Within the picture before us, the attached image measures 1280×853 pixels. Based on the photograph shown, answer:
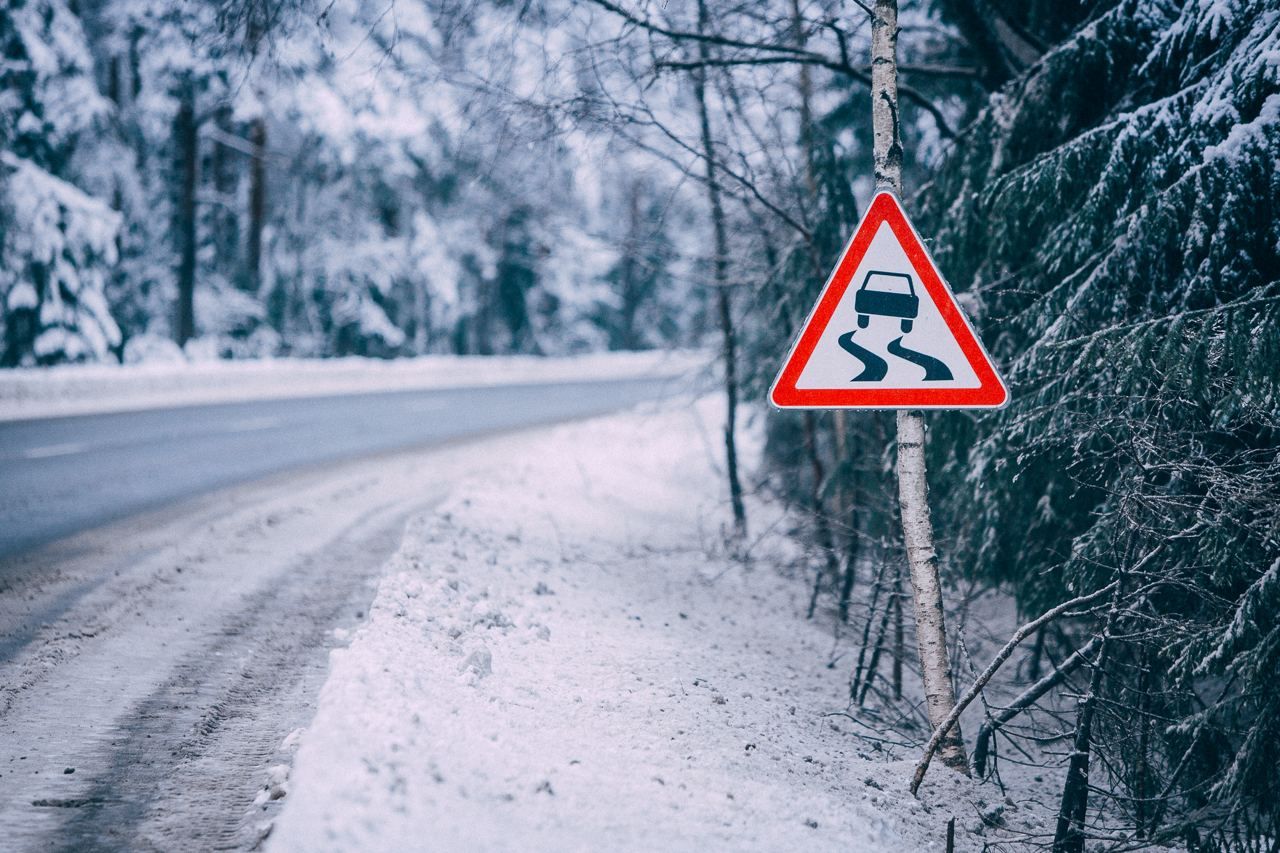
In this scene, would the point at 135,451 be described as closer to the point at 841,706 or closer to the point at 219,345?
the point at 841,706

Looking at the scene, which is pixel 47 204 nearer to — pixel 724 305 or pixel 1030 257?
pixel 724 305

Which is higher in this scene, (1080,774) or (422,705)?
(422,705)

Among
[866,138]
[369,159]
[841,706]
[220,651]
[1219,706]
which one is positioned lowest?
[841,706]

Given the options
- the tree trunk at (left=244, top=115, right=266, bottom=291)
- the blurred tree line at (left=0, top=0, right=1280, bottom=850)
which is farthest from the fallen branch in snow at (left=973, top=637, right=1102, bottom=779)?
the tree trunk at (left=244, top=115, right=266, bottom=291)

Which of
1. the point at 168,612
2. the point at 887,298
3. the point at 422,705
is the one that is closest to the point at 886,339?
the point at 887,298

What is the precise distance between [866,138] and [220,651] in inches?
304

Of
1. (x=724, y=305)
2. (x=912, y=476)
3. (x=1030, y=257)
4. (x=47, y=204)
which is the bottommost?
(x=912, y=476)

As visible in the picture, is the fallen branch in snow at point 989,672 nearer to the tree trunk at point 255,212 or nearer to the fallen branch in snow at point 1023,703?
the fallen branch in snow at point 1023,703

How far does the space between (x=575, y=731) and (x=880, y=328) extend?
223 centimetres

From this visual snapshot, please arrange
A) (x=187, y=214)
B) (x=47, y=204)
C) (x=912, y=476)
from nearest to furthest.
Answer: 1. (x=912, y=476)
2. (x=47, y=204)
3. (x=187, y=214)

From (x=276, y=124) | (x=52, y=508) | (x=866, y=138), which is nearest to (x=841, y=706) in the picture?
(x=866, y=138)

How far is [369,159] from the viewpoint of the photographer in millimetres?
29234

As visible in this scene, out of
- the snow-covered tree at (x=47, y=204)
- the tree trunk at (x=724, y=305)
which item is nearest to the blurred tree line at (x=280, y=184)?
the snow-covered tree at (x=47, y=204)

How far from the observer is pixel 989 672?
367 cm
